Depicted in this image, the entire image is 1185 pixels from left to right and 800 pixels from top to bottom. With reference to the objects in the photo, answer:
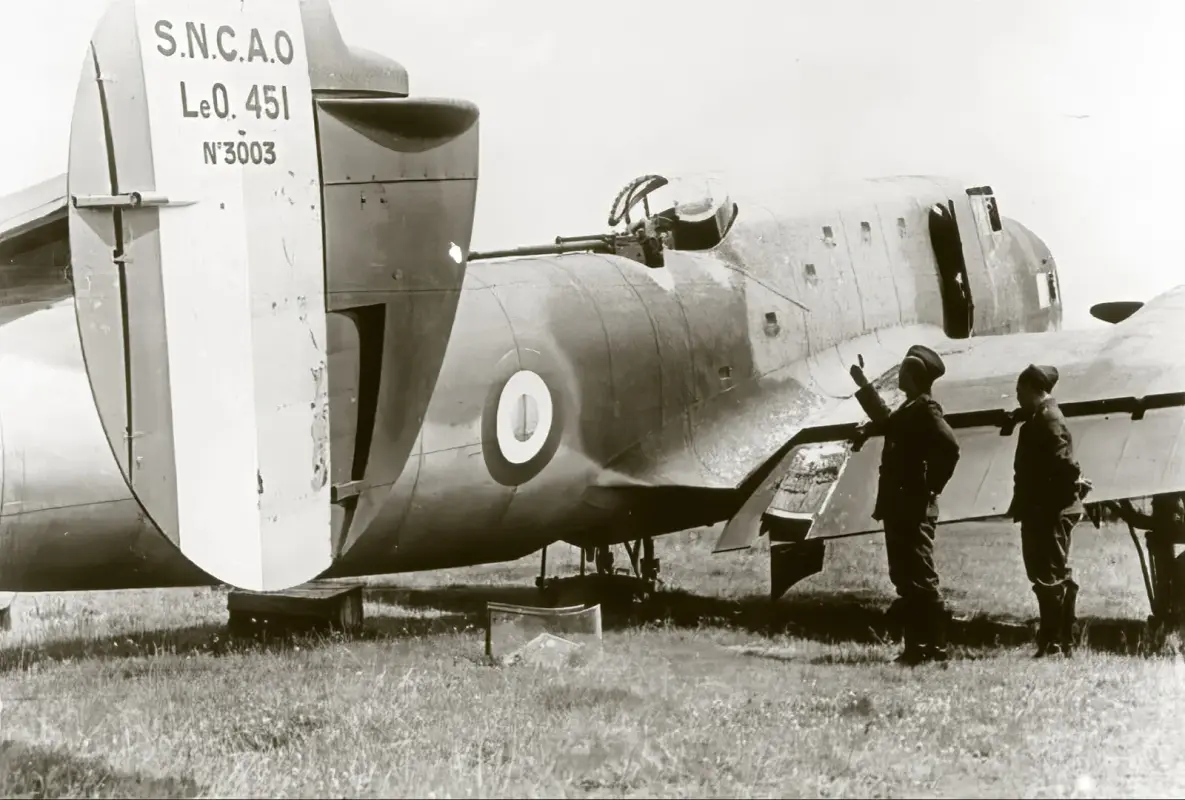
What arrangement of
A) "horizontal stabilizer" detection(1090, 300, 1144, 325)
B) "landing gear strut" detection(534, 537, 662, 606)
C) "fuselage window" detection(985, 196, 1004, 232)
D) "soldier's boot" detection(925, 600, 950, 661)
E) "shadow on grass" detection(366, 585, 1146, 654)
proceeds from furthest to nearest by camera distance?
"fuselage window" detection(985, 196, 1004, 232)
"horizontal stabilizer" detection(1090, 300, 1144, 325)
"landing gear strut" detection(534, 537, 662, 606)
"shadow on grass" detection(366, 585, 1146, 654)
"soldier's boot" detection(925, 600, 950, 661)

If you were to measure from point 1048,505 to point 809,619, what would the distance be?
1793mm

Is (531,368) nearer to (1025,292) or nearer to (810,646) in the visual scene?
(810,646)

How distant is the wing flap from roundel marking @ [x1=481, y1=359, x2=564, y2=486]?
4.96ft

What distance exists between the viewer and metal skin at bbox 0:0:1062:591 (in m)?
4.77

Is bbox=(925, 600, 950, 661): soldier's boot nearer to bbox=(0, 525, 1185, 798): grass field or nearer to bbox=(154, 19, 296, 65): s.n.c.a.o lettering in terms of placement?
bbox=(0, 525, 1185, 798): grass field

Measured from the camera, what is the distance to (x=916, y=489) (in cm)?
611

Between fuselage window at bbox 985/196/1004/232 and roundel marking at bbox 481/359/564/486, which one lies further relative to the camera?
fuselage window at bbox 985/196/1004/232

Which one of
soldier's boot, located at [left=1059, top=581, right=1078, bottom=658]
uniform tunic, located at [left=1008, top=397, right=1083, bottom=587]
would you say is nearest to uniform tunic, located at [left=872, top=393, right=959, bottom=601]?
uniform tunic, located at [left=1008, top=397, right=1083, bottom=587]

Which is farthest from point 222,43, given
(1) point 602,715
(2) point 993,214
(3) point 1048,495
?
(2) point 993,214

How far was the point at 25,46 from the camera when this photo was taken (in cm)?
556

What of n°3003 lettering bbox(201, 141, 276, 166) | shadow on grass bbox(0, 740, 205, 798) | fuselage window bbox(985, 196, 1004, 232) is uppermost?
n°3003 lettering bbox(201, 141, 276, 166)

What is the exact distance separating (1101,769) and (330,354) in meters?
3.17

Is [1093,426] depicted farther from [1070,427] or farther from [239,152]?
[239,152]

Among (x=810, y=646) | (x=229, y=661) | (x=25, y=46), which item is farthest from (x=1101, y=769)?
(x=25, y=46)
